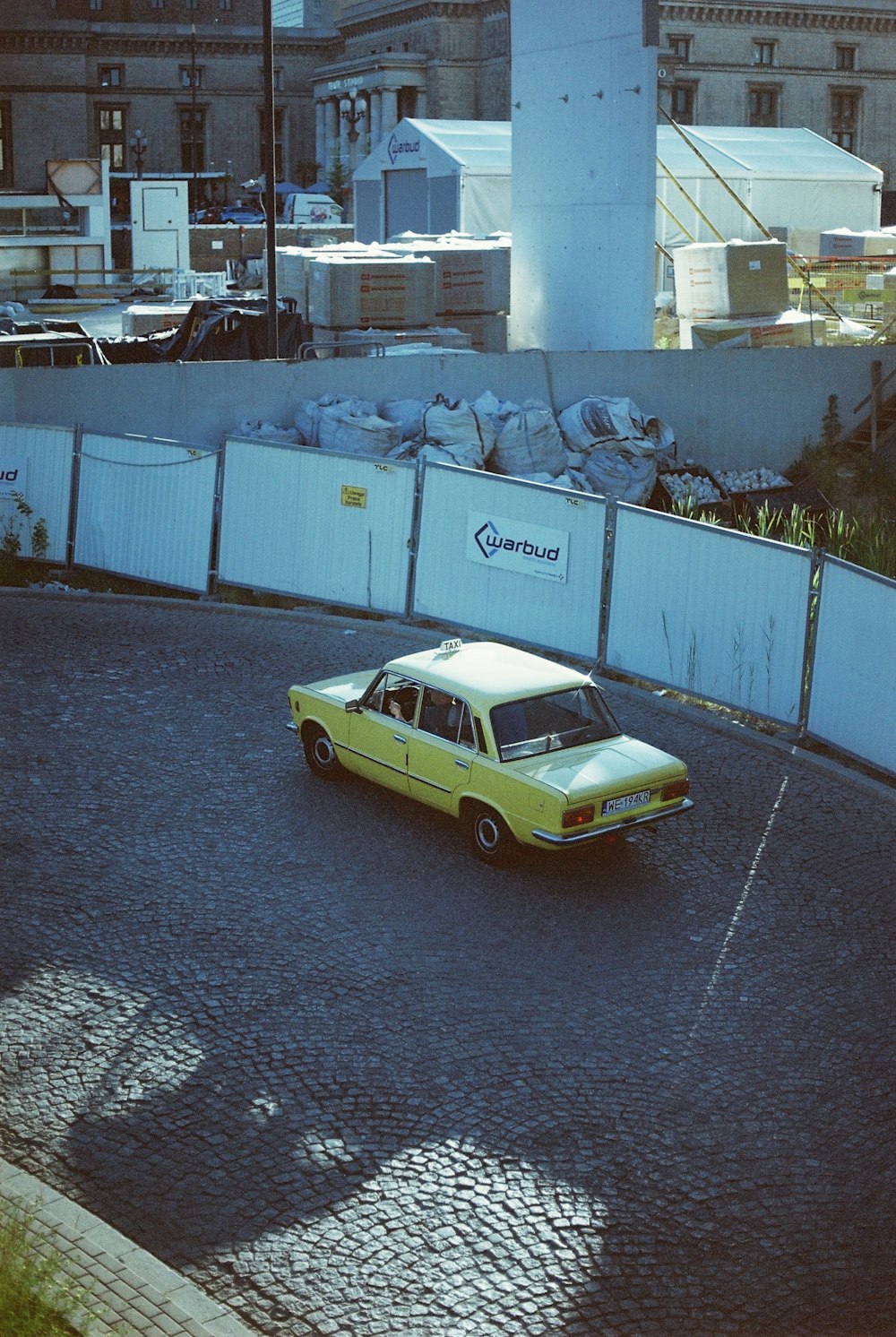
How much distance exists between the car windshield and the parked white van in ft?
213

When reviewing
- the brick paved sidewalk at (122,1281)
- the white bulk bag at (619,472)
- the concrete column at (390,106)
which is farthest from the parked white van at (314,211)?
the brick paved sidewalk at (122,1281)

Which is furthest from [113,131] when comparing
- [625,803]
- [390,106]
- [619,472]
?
[625,803]

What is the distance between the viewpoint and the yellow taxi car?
1059 cm

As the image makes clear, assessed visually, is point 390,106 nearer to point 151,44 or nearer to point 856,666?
point 151,44

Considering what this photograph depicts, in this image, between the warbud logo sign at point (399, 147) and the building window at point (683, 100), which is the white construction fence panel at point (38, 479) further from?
the building window at point (683, 100)

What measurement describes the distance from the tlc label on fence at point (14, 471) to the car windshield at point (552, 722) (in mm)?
10467

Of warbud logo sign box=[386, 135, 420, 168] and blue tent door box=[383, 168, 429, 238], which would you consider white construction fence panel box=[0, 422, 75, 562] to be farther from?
warbud logo sign box=[386, 135, 420, 168]

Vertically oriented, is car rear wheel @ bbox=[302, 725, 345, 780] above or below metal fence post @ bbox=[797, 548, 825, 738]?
below

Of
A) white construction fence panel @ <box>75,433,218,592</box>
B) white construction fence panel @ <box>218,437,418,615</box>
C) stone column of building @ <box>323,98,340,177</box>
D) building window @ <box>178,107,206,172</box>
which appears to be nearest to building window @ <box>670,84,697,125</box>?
stone column of building @ <box>323,98,340,177</box>

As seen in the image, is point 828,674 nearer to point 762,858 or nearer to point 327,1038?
point 762,858

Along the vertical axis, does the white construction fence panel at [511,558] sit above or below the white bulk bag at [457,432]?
below

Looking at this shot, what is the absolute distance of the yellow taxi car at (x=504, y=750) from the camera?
10594 millimetres

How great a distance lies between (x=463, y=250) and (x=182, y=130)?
79287 mm

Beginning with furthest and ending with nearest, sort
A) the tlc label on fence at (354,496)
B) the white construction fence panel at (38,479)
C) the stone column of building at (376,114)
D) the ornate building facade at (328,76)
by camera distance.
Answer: the stone column of building at (376,114) → the ornate building facade at (328,76) → the white construction fence panel at (38,479) → the tlc label on fence at (354,496)
